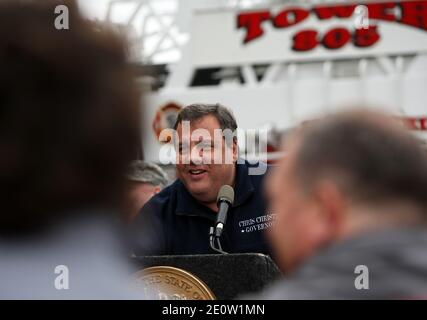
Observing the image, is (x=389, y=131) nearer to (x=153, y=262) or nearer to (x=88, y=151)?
(x=88, y=151)

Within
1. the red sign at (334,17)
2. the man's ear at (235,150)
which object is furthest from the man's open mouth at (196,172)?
the red sign at (334,17)

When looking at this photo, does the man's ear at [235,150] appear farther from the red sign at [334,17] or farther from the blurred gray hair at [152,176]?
the red sign at [334,17]

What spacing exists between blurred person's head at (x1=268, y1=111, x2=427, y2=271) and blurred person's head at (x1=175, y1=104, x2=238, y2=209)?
202 centimetres

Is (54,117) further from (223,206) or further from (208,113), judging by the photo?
(208,113)

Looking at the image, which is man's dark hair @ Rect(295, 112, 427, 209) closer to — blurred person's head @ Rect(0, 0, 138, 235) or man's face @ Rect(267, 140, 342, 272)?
man's face @ Rect(267, 140, 342, 272)

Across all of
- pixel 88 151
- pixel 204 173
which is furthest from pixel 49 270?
pixel 204 173

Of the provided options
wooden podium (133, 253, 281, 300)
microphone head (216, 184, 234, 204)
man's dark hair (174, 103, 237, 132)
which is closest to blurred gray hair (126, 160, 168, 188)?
man's dark hair (174, 103, 237, 132)

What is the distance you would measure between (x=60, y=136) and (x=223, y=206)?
Result: 5.60 feet

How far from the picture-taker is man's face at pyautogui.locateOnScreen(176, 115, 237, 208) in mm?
3038

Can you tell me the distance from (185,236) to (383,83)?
37.2ft

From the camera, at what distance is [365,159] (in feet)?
3.02

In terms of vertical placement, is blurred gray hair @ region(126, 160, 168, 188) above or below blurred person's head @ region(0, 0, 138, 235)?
above

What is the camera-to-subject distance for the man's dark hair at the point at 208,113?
316 cm

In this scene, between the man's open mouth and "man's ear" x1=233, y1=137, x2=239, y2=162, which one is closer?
the man's open mouth
